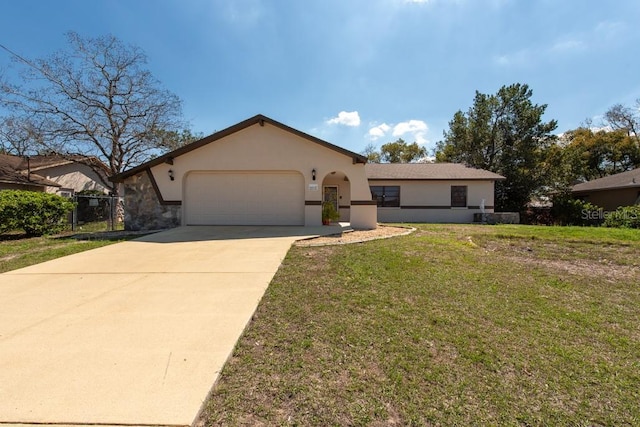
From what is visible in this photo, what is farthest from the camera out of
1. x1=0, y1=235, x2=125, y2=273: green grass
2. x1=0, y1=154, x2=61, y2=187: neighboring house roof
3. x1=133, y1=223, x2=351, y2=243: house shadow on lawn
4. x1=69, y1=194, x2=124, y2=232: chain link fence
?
x1=0, y1=154, x2=61, y2=187: neighboring house roof

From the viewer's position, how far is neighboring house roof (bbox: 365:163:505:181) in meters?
17.5

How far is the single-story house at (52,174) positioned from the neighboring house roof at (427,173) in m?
18.5

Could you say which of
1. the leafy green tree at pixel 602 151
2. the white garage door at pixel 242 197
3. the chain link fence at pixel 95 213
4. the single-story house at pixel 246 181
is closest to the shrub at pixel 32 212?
the chain link fence at pixel 95 213

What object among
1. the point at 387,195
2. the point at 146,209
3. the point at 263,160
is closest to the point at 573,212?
the point at 387,195

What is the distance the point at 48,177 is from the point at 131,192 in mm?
12089

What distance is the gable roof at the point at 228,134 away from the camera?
1124cm

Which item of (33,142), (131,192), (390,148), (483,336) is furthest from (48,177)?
(390,148)

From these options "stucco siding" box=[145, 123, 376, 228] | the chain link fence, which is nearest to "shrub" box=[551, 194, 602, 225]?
"stucco siding" box=[145, 123, 376, 228]

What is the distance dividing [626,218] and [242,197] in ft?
56.4

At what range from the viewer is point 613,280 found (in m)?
5.33

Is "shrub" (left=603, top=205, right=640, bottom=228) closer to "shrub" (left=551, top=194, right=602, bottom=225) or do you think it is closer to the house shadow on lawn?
"shrub" (left=551, top=194, right=602, bottom=225)

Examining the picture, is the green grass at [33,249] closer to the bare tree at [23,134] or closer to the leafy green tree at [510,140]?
the bare tree at [23,134]

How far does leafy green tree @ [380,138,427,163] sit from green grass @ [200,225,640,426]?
36.3 m

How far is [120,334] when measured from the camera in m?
3.14
